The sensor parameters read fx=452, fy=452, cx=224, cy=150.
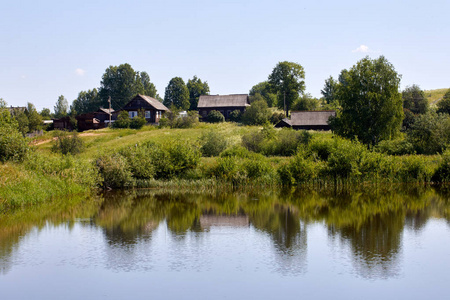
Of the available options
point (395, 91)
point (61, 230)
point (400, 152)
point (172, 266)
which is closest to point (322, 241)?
point (172, 266)

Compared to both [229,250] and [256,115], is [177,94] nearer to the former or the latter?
[256,115]

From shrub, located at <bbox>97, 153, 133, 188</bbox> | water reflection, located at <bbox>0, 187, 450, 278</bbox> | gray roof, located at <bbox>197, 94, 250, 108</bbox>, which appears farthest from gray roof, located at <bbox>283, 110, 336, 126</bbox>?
shrub, located at <bbox>97, 153, 133, 188</bbox>

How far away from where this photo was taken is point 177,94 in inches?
4621

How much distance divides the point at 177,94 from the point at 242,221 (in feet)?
314

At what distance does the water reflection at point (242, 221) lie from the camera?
56.5ft

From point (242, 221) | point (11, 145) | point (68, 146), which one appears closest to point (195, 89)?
point (68, 146)

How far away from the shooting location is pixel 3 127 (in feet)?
106

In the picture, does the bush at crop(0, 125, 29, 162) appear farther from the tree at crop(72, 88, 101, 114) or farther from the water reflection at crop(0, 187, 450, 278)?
the tree at crop(72, 88, 101, 114)

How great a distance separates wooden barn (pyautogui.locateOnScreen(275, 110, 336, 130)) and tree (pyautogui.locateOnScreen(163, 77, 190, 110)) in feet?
168

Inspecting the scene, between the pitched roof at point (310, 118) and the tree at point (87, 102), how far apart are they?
6827cm

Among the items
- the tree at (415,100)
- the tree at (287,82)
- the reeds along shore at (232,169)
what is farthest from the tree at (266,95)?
the reeds along shore at (232,169)

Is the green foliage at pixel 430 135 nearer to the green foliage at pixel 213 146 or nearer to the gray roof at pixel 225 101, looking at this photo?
the green foliage at pixel 213 146

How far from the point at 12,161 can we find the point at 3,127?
2.69 meters

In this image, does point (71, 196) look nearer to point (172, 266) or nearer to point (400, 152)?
point (172, 266)
